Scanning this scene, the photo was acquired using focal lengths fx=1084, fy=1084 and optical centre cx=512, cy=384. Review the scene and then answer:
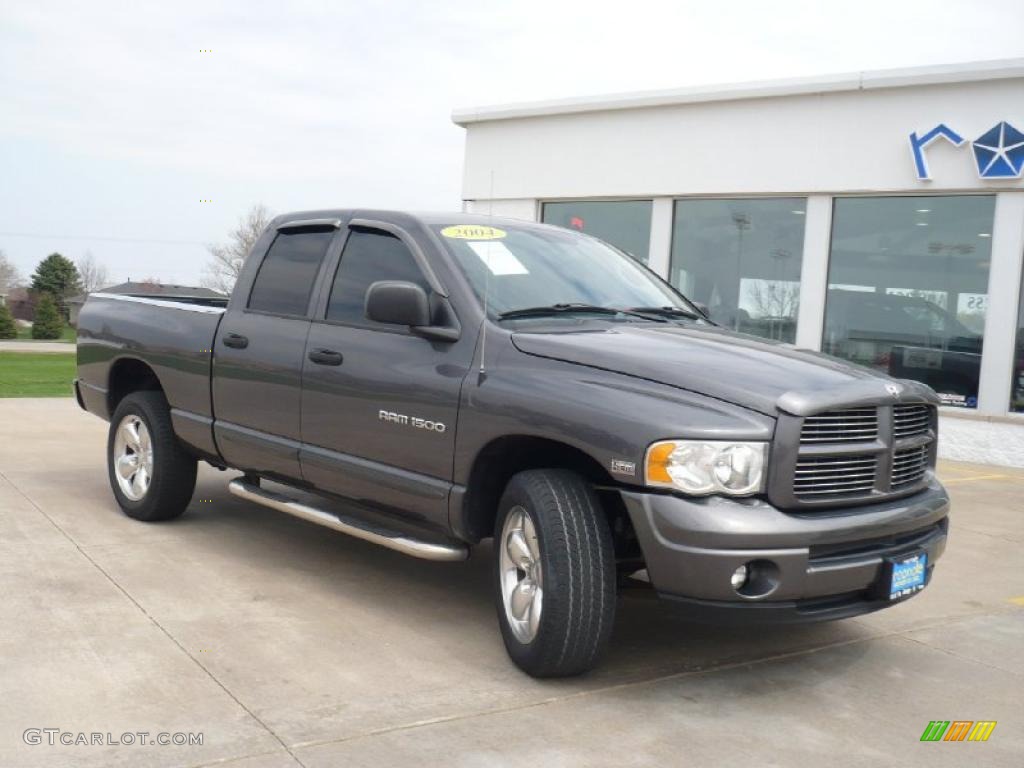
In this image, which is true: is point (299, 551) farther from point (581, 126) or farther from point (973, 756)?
point (581, 126)

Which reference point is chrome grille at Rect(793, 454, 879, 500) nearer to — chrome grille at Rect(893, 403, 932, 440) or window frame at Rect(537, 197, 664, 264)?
chrome grille at Rect(893, 403, 932, 440)

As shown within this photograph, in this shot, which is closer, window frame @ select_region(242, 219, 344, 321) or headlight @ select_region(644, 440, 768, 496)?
headlight @ select_region(644, 440, 768, 496)

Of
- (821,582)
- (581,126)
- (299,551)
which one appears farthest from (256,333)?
(581,126)

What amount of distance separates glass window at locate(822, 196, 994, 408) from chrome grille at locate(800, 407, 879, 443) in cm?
1036

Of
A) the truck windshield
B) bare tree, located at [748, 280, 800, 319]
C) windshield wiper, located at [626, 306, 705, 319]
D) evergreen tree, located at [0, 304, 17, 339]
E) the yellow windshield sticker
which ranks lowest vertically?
evergreen tree, located at [0, 304, 17, 339]

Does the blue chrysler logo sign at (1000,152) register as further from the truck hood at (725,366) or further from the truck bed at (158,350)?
the truck bed at (158,350)

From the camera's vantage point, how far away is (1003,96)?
13.3 metres

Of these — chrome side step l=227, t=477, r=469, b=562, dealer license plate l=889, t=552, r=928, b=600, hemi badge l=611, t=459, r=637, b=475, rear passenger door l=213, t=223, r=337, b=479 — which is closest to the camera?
hemi badge l=611, t=459, r=637, b=475

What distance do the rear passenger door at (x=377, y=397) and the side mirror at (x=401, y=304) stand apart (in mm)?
182

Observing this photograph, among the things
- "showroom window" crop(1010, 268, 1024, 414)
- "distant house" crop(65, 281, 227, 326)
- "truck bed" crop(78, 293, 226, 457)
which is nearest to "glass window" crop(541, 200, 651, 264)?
"showroom window" crop(1010, 268, 1024, 414)

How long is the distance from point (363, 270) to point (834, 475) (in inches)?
104

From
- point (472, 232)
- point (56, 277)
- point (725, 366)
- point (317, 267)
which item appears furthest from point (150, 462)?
point (56, 277)

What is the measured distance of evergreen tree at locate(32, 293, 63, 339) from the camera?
2069 inches

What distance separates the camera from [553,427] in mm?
4262
